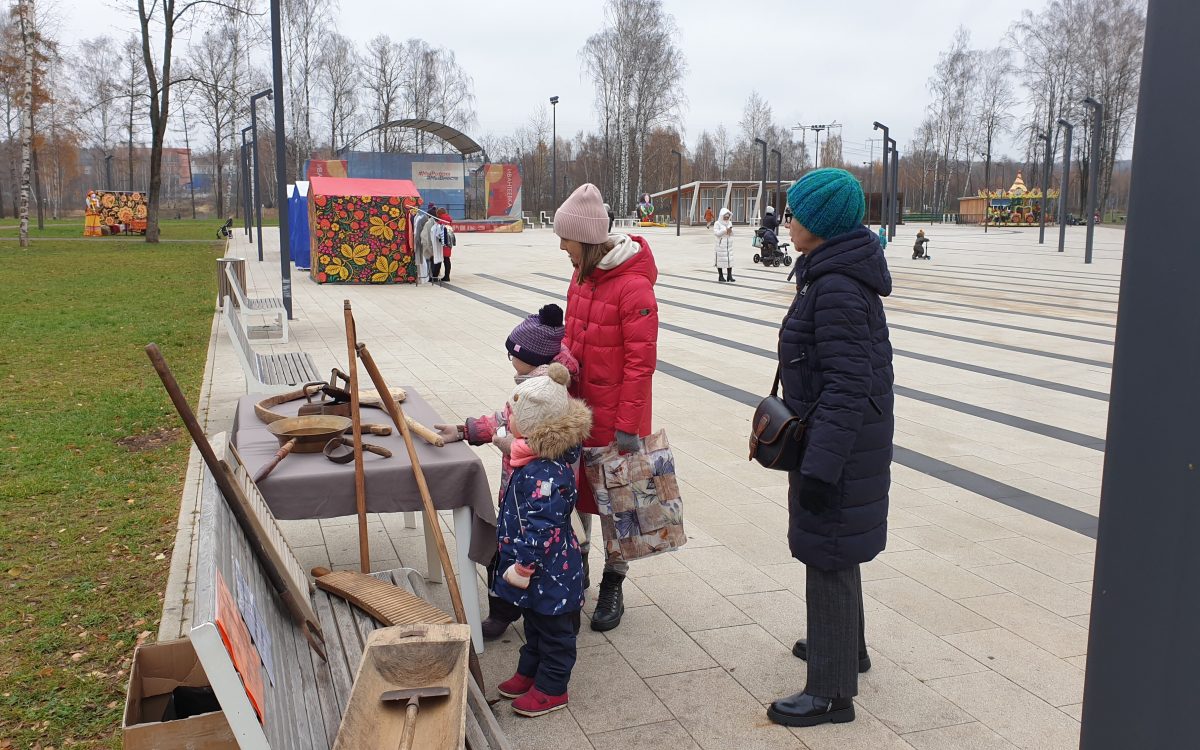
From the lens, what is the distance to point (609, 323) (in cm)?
361

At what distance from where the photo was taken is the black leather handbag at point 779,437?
294 cm

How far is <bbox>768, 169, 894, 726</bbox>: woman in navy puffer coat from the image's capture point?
283cm

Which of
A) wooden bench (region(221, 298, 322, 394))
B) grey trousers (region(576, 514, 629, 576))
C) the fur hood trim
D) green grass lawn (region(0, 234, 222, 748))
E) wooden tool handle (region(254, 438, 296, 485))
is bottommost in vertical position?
green grass lawn (region(0, 234, 222, 748))

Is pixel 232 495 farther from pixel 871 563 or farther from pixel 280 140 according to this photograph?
pixel 280 140

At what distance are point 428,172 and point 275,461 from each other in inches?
1669

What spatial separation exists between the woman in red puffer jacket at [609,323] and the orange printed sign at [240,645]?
5.39 feet

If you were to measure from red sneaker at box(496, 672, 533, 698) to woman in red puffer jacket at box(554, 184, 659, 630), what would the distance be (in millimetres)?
716

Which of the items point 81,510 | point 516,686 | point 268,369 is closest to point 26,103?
point 268,369

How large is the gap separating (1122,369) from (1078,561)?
11.4 feet

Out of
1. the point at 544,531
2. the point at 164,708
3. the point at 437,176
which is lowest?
the point at 164,708

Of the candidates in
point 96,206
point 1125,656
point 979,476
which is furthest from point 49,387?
point 96,206

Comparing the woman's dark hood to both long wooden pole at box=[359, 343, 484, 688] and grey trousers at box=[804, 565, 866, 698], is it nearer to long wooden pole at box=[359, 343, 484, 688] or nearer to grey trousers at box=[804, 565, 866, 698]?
grey trousers at box=[804, 565, 866, 698]

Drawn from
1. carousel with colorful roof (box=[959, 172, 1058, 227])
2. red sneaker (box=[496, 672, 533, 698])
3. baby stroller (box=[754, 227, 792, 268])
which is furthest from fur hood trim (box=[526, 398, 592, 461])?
carousel with colorful roof (box=[959, 172, 1058, 227])

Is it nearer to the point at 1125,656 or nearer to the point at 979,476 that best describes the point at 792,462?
the point at 1125,656
